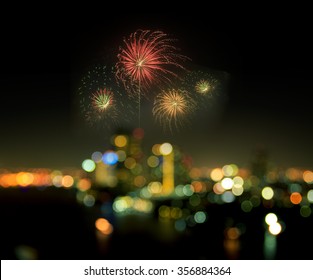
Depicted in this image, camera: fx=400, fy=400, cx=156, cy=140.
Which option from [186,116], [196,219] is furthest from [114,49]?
[196,219]

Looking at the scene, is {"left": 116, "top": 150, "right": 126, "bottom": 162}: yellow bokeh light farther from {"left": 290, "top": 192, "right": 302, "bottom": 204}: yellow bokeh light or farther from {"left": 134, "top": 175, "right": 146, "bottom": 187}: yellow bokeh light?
{"left": 290, "top": 192, "right": 302, "bottom": 204}: yellow bokeh light

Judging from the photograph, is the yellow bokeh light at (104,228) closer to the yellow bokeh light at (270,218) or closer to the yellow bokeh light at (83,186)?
the yellow bokeh light at (270,218)

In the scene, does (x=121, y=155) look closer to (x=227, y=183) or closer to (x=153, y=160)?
(x=227, y=183)

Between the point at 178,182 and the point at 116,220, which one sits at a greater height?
the point at 178,182

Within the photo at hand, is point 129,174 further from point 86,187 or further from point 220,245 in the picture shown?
point 220,245

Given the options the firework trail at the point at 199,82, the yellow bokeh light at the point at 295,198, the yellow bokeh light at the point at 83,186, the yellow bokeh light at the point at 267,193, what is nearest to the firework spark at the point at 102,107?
the firework trail at the point at 199,82

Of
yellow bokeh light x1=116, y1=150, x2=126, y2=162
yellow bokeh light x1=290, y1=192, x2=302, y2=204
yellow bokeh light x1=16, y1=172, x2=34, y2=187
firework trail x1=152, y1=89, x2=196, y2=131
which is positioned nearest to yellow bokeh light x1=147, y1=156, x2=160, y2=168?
yellow bokeh light x1=16, y1=172, x2=34, y2=187
